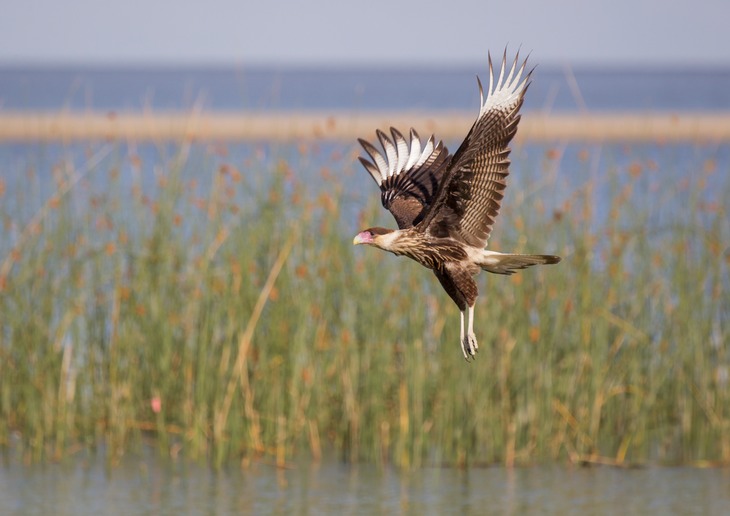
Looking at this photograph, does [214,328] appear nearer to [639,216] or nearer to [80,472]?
[80,472]

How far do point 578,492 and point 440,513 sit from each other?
1021 mm

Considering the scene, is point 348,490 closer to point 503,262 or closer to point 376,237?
point 503,262

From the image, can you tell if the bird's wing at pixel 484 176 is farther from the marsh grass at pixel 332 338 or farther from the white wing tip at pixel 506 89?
the marsh grass at pixel 332 338

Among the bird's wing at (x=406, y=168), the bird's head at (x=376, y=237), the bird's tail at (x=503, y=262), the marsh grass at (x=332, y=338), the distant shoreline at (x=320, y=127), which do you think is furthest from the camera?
the distant shoreline at (x=320, y=127)

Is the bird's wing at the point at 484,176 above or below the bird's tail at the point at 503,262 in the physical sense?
above

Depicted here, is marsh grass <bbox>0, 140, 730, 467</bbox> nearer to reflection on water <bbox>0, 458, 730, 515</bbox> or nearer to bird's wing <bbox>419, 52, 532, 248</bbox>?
reflection on water <bbox>0, 458, 730, 515</bbox>

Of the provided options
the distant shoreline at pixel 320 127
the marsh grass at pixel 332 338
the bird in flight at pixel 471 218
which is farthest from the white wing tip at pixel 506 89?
the marsh grass at pixel 332 338

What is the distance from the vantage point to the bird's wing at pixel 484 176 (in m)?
5.31

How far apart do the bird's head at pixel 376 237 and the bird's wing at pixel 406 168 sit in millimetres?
686

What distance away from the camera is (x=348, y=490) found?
9.34 meters

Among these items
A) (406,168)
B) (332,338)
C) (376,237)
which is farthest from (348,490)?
(376,237)

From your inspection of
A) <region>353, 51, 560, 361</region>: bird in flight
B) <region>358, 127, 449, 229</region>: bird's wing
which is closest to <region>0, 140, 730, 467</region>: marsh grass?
<region>358, 127, 449, 229</region>: bird's wing

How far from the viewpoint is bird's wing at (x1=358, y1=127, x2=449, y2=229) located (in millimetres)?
6164

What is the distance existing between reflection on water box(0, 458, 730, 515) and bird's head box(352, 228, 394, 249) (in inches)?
162
